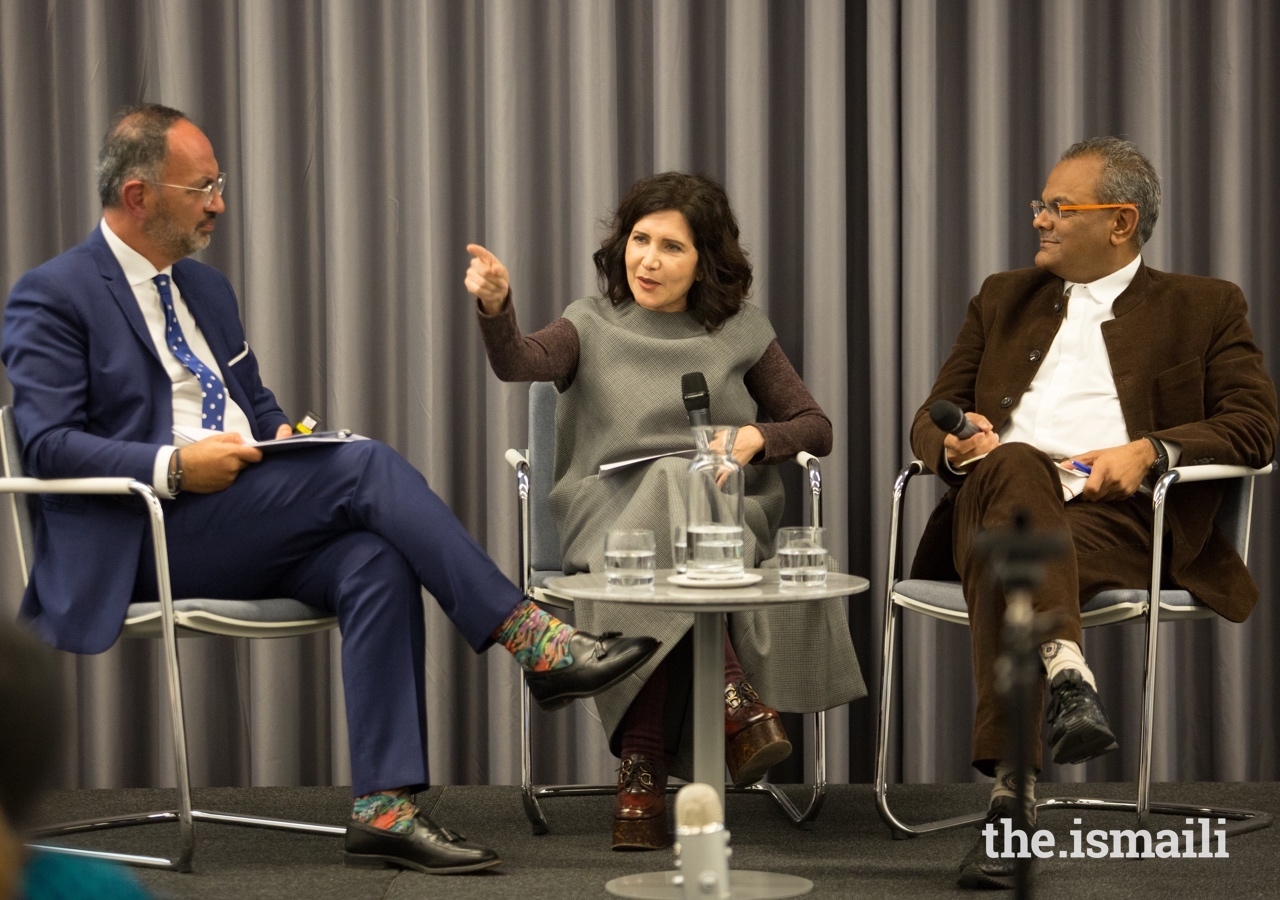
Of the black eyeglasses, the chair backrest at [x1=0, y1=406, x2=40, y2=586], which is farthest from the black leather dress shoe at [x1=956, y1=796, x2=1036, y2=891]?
the black eyeglasses

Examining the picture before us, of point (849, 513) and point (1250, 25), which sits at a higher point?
point (1250, 25)

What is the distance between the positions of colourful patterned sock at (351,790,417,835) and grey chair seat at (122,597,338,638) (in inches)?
13.5

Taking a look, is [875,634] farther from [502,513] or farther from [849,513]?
Answer: [502,513]

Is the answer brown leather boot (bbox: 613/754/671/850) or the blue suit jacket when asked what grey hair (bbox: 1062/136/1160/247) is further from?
the blue suit jacket

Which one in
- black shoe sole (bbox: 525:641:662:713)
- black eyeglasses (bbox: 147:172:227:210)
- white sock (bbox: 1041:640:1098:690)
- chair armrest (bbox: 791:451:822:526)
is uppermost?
black eyeglasses (bbox: 147:172:227:210)

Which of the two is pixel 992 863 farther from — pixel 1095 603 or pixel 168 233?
pixel 168 233

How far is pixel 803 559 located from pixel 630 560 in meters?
0.29

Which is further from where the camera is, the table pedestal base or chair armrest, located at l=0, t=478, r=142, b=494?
chair armrest, located at l=0, t=478, r=142, b=494

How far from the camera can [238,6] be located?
12.0 ft

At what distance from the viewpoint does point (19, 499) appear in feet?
9.32

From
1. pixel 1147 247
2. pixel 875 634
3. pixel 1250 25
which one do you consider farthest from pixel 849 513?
pixel 1250 25

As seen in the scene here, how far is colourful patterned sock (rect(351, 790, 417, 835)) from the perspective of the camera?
2.66 meters

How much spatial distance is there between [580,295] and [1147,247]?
1400 mm

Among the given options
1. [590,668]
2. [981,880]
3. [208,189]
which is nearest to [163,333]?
[208,189]
